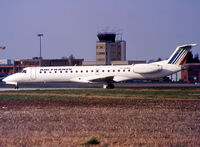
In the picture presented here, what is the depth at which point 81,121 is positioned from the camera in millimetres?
12055

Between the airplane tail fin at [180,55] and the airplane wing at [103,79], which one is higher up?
the airplane tail fin at [180,55]

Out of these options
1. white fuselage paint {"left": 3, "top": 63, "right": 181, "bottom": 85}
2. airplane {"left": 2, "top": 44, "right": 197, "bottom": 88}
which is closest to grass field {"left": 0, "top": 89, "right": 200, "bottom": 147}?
airplane {"left": 2, "top": 44, "right": 197, "bottom": 88}

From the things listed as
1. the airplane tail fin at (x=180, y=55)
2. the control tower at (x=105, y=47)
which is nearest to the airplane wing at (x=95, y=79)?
the airplane tail fin at (x=180, y=55)

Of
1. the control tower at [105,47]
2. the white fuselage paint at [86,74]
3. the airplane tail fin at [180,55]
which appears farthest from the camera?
the control tower at [105,47]

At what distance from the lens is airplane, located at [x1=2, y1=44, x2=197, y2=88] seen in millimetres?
34000

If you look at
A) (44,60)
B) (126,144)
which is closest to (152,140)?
(126,144)

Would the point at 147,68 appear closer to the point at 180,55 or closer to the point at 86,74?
the point at 180,55

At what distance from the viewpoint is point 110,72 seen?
35.2 meters

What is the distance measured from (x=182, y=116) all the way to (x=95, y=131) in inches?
194

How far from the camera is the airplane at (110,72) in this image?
1339 inches

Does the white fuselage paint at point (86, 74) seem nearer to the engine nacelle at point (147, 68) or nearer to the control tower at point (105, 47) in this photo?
the engine nacelle at point (147, 68)

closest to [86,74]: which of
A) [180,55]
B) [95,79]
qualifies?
[95,79]

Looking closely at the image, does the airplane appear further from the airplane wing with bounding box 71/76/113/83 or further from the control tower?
the control tower

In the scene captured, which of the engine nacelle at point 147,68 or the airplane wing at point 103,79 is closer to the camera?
the engine nacelle at point 147,68
